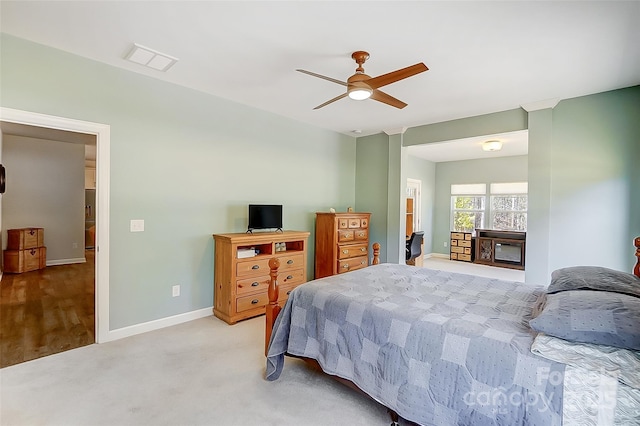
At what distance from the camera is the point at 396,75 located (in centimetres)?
230

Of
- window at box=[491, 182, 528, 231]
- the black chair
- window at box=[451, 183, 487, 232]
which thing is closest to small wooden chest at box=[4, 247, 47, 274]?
the black chair

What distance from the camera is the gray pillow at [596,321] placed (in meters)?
1.29

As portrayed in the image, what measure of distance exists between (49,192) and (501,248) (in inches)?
392

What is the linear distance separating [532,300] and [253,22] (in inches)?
111

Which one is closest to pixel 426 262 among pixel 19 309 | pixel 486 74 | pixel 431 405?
pixel 486 74

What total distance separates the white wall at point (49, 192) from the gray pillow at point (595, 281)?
27.2 feet

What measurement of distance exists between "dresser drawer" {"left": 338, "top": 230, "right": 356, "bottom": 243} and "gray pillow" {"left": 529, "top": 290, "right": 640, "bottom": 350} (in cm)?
326

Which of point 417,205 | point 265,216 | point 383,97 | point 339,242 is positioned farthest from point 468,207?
point 383,97

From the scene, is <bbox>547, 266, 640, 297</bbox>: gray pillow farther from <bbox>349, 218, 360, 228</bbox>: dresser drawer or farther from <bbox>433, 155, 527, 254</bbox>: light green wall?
<bbox>433, 155, 527, 254</bbox>: light green wall

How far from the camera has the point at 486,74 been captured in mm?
2916

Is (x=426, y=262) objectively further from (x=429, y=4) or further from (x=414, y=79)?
(x=429, y=4)

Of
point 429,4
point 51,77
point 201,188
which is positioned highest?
point 429,4

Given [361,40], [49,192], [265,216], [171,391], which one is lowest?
[171,391]

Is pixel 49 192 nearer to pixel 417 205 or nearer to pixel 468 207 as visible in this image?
pixel 417 205
